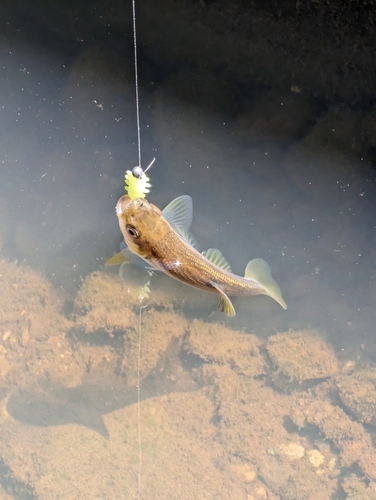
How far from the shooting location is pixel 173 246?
6.18 ft

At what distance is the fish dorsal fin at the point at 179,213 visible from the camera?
6.71 ft

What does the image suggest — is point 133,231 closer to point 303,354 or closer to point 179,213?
point 179,213

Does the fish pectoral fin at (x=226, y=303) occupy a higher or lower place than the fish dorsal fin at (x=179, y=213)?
lower

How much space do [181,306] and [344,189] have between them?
1304 mm

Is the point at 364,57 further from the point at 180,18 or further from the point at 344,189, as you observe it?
the point at 180,18

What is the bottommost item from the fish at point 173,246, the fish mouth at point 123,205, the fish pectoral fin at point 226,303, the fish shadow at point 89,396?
the fish shadow at point 89,396

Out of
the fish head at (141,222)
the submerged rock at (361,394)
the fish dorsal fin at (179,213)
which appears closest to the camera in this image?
the fish head at (141,222)

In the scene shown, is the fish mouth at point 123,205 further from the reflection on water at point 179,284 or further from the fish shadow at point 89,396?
the fish shadow at point 89,396

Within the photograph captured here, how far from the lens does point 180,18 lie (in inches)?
100

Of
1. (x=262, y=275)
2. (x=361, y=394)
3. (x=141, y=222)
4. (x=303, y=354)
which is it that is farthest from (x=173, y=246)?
(x=361, y=394)

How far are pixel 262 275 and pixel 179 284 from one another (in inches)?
23.5

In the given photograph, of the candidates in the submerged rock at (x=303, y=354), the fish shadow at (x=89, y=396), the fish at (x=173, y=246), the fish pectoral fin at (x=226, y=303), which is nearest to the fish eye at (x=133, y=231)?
the fish at (x=173, y=246)

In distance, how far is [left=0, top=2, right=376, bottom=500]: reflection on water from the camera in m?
2.55

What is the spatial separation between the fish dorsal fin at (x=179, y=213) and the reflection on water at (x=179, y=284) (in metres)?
0.51
